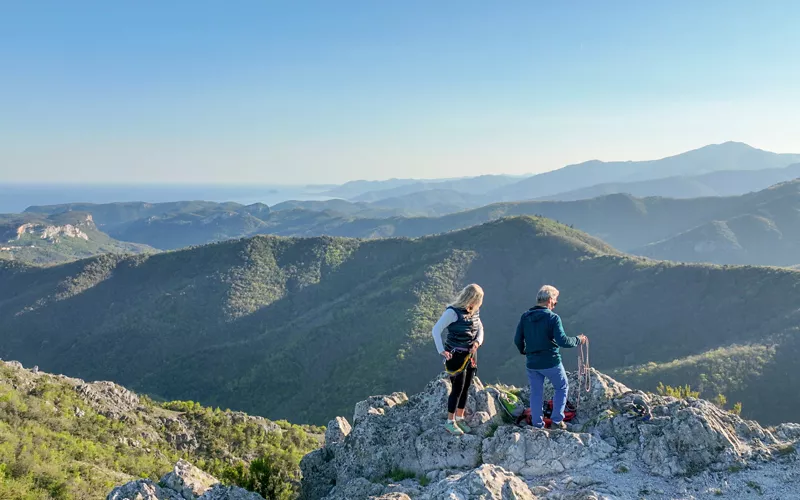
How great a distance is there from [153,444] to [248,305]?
7239 cm

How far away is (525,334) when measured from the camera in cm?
882

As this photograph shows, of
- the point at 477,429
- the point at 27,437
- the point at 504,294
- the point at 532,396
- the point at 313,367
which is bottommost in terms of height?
the point at 313,367

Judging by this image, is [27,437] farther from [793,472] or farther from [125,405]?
[793,472]

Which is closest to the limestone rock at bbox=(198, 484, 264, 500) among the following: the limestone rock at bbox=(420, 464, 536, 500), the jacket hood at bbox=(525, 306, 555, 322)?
the limestone rock at bbox=(420, 464, 536, 500)

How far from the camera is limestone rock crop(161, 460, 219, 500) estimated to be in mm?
10125

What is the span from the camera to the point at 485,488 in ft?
24.1

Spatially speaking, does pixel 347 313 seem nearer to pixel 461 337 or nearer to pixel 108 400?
pixel 108 400

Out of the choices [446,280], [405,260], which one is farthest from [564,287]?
[405,260]

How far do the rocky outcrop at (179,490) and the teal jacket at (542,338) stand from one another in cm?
781

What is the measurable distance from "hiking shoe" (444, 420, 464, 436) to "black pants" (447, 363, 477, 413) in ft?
0.92

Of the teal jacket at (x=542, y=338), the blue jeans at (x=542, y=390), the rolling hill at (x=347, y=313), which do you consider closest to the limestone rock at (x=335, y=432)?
the blue jeans at (x=542, y=390)

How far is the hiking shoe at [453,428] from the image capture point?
9.66 metres

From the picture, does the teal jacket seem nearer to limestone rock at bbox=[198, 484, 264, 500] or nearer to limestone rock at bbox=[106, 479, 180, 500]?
limestone rock at bbox=[198, 484, 264, 500]

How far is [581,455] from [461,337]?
3688 millimetres
